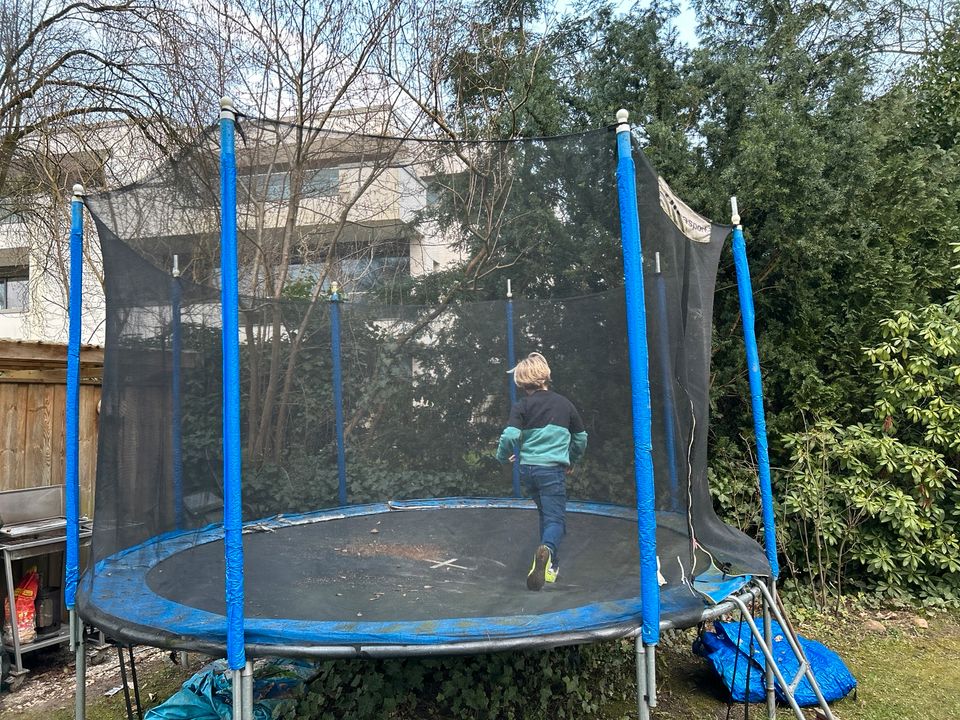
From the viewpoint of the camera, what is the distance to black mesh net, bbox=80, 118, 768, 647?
5.96 ft

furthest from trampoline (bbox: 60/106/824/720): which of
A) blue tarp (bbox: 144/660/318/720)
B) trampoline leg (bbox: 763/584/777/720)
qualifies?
blue tarp (bbox: 144/660/318/720)

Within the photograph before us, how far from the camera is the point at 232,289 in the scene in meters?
1.43

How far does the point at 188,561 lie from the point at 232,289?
48.7 inches

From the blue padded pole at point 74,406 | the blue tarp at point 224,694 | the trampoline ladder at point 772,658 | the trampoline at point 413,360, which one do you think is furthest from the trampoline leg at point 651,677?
the blue padded pole at point 74,406

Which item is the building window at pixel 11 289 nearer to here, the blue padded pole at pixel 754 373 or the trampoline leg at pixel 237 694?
the trampoline leg at pixel 237 694

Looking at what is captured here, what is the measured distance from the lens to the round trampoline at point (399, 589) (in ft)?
5.15

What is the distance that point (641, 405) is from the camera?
1538 millimetres

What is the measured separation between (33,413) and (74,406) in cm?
109

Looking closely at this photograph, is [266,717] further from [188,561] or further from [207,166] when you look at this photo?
[207,166]

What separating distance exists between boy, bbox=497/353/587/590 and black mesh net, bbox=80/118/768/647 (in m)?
0.04

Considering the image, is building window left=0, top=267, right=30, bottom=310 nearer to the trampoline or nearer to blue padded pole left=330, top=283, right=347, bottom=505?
blue padded pole left=330, top=283, right=347, bottom=505

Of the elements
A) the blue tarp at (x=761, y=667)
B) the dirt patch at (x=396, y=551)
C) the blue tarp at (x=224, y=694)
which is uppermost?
the dirt patch at (x=396, y=551)

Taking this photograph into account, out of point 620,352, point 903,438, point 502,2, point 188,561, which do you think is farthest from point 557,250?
point 502,2

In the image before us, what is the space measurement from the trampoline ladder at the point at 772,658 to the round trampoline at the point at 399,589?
0.09 metres
